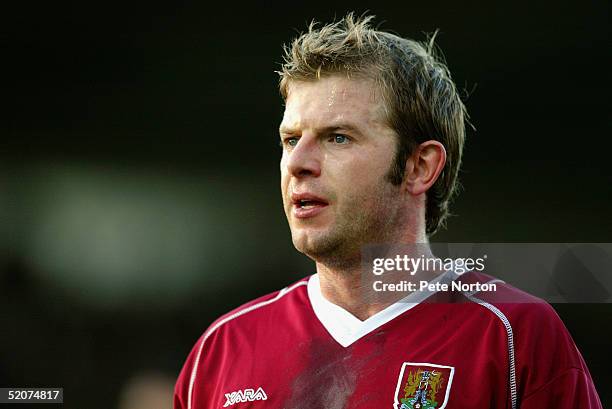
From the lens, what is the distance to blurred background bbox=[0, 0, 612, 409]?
3.12 meters

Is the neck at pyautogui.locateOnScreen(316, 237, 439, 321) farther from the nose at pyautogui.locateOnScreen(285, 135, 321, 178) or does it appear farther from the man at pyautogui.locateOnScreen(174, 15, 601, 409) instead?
the nose at pyautogui.locateOnScreen(285, 135, 321, 178)

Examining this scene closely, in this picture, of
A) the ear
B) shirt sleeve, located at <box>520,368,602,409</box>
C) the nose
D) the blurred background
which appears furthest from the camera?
the blurred background

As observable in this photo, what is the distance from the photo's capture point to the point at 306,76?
64.1 inches

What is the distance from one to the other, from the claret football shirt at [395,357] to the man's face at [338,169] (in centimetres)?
18

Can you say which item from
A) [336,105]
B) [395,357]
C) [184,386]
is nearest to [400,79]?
[336,105]

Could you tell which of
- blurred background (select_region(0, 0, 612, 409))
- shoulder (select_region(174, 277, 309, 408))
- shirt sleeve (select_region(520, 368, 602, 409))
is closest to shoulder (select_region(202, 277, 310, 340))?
shoulder (select_region(174, 277, 309, 408))

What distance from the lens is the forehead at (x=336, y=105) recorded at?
155cm

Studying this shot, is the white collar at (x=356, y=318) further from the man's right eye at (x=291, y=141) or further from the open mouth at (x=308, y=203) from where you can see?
the man's right eye at (x=291, y=141)

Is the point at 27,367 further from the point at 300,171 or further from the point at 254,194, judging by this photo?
the point at 300,171

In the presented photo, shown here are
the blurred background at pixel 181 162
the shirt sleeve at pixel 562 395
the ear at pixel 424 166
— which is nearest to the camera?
the shirt sleeve at pixel 562 395

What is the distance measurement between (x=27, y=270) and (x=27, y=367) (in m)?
0.46

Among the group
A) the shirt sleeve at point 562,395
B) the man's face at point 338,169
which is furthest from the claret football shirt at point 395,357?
the man's face at point 338,169

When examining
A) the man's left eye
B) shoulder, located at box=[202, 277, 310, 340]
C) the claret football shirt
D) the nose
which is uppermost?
the man's left eye

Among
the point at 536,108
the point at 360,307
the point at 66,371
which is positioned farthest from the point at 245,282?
the point at 360,307
